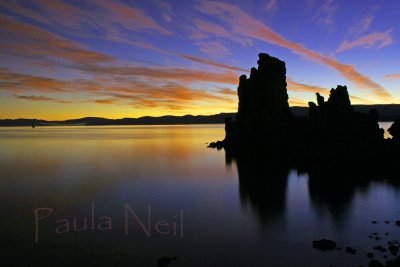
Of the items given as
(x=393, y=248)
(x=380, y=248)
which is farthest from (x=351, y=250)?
(x=393, y=248)

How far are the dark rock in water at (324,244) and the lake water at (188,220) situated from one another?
0.48 m

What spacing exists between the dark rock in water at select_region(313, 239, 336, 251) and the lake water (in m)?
0.48

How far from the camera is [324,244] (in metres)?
23.4

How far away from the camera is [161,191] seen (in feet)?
147

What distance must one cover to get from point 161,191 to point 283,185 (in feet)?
58.2

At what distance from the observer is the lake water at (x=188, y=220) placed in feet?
73.4

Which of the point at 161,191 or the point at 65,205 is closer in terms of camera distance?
the point at 65,205

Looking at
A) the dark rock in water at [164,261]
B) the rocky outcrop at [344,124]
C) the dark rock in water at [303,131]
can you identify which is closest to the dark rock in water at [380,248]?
the dark rock in water at [164,261]

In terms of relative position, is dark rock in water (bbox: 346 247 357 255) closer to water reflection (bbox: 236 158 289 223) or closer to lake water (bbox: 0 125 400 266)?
lake water (bbox: 0 125 400 266)

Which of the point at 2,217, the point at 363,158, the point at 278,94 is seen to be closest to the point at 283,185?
the point at 363,158

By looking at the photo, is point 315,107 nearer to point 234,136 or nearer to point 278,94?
point 278,94

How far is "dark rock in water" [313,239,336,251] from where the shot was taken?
23141mm

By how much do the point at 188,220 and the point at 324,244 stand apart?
12.2 metres

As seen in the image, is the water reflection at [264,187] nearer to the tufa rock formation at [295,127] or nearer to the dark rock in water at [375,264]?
the tufa rock formation at [295,127]
